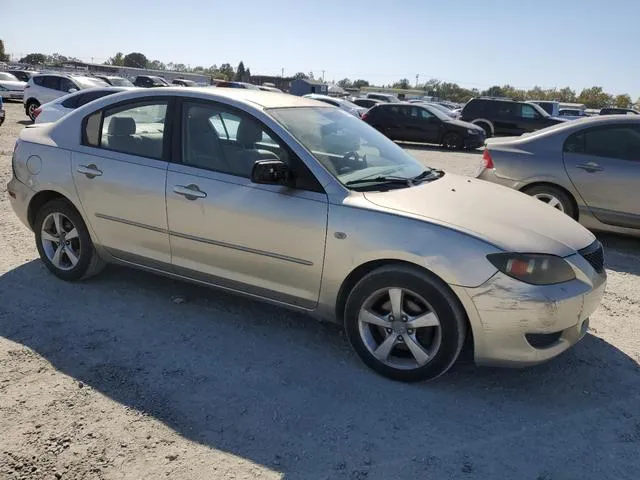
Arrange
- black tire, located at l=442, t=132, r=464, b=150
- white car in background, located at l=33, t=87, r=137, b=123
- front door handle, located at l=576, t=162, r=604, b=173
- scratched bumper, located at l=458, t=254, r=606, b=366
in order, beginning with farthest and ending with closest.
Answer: black tire, located at l=442, t=132, r=464, b=150 → white car in background, located at l=33, t=87, r=137, b=123 → front door handle, located at l=576, t=162, r=604, b=173 → scratched bumper, located at l=458, t=254, r=606, b=366

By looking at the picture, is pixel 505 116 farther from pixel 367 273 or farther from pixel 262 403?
pixel 262 403

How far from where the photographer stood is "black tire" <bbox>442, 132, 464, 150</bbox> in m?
19.1

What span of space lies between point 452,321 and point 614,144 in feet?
14.7

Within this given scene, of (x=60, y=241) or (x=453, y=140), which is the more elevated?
(x=60, y=241)

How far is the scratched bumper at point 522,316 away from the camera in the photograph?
304 centimetres

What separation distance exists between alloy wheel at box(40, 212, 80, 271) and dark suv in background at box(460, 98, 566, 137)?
19.1 meters

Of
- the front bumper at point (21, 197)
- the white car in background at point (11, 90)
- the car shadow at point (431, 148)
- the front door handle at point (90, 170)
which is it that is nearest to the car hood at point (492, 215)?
the front door handle at point (90, 170)

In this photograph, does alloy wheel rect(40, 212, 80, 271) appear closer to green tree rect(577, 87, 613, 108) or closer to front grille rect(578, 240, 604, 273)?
front grille rect(578, 240, 604, 273)

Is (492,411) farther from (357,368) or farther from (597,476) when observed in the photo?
(357,368)

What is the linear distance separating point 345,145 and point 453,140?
1612 centimetres

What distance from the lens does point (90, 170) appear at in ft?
13.9

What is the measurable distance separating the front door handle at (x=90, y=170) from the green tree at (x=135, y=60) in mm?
129085

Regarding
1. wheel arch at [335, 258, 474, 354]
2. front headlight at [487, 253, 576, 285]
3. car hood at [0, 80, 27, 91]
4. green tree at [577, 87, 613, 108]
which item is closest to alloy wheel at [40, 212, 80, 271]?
wheel arch at [335, 258, 474, 354]

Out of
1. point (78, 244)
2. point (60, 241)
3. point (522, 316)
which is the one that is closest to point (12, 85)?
point (60, 241)
